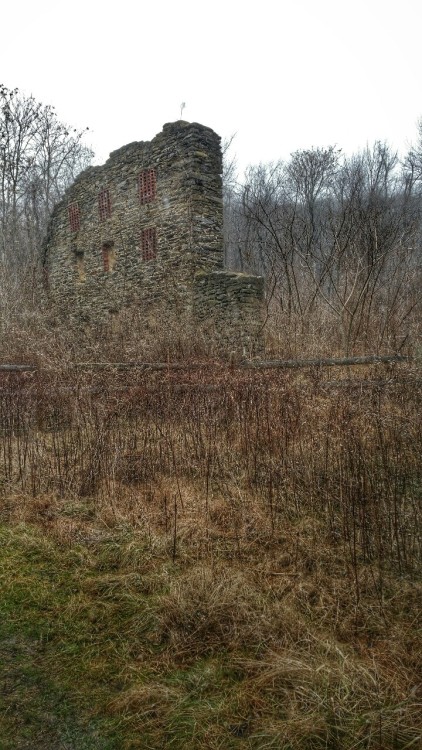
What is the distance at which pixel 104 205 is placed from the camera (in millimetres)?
14945

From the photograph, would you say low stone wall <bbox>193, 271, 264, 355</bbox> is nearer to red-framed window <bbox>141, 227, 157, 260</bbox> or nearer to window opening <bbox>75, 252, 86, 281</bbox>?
red-framed window <bbox>141, 227, 157, 260</bbox>

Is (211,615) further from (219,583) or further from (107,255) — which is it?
(107,255)

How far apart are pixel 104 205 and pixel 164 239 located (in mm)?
3417

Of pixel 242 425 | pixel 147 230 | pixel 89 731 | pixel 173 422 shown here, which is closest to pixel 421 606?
pixel 89 731

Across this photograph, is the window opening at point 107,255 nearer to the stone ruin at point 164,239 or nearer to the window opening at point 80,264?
the stone ruin at point 164,239

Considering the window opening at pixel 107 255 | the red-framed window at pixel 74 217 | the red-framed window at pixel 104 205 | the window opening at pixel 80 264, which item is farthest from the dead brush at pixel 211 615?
the red-framed window at pixel 74 217

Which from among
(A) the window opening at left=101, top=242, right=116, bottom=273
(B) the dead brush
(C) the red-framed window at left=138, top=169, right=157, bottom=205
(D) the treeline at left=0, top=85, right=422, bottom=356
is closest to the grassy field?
(B) the dead brush

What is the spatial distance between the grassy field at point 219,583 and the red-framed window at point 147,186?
30.5ft

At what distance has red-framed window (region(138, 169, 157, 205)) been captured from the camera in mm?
13195

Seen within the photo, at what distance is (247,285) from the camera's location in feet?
36.3

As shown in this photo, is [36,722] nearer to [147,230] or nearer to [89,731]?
[89,731]

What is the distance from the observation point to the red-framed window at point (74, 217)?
16.1m

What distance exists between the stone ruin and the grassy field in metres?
5.97

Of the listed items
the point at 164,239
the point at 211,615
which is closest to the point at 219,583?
the point at 211,615
